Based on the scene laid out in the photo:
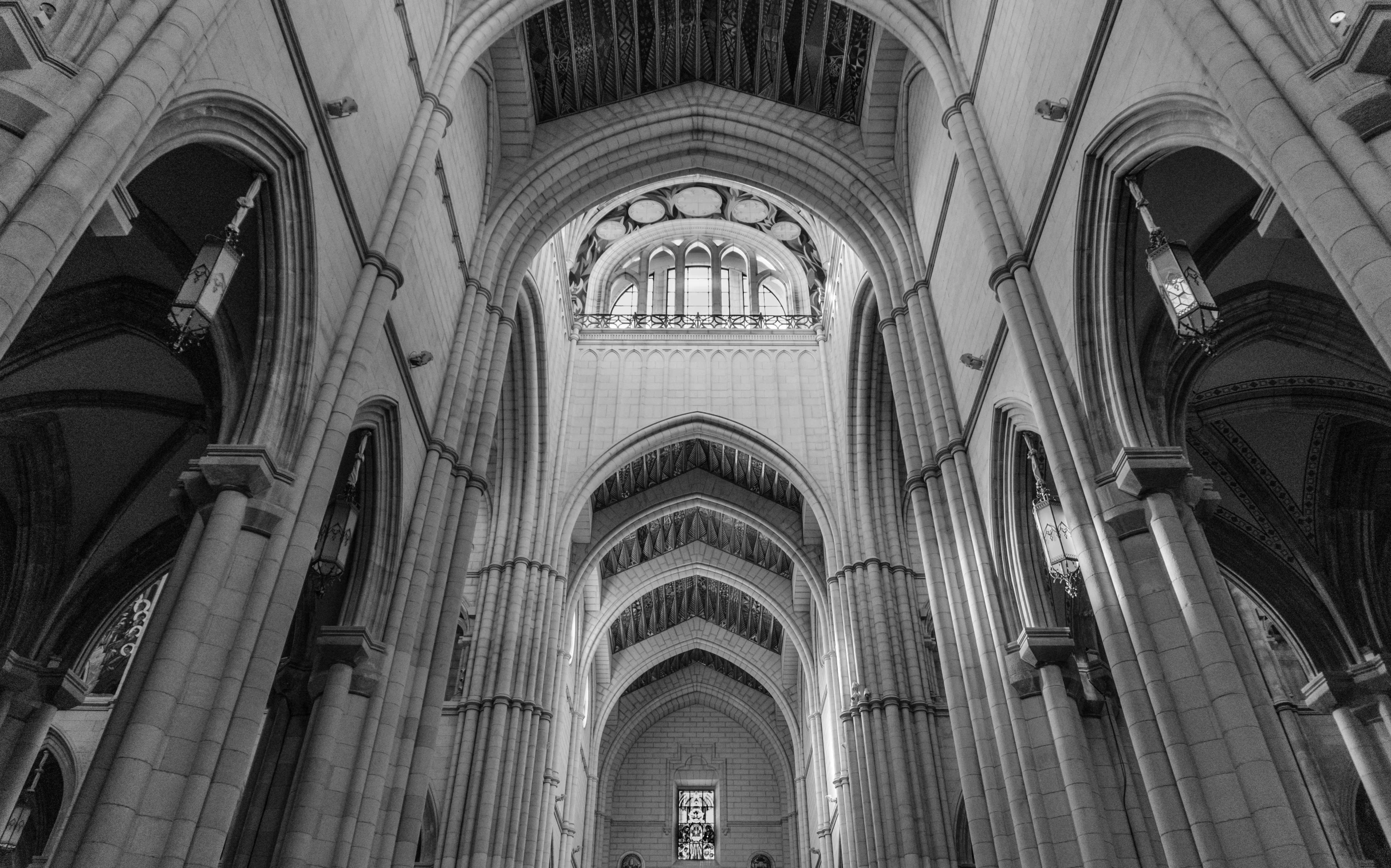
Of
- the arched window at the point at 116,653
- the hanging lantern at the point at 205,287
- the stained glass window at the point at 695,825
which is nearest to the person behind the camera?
the hanging lantern at the point at 205,287

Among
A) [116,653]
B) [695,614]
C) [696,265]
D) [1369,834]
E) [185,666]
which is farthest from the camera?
[695,614]

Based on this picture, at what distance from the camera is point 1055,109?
869cm

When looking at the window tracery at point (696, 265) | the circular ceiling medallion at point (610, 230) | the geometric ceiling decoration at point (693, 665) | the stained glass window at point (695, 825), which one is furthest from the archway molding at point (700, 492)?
the stained glass window at point (695, 825)

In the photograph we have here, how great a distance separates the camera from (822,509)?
20859 millimetres

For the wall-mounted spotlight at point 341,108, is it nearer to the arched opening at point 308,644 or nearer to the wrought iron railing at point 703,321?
the arched opening at point 308,644

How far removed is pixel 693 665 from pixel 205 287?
29002 millimetres

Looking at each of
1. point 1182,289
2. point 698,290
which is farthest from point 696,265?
point 1182,289

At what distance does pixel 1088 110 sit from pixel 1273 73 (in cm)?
278

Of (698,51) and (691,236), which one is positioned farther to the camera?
(691,236)

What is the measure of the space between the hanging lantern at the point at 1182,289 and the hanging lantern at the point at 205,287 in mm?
6353

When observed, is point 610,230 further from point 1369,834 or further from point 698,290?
point 1369,834

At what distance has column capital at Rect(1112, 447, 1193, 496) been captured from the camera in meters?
7.39

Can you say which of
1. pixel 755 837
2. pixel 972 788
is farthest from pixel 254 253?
pixel 755 837

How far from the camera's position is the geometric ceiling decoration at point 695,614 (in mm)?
29594
